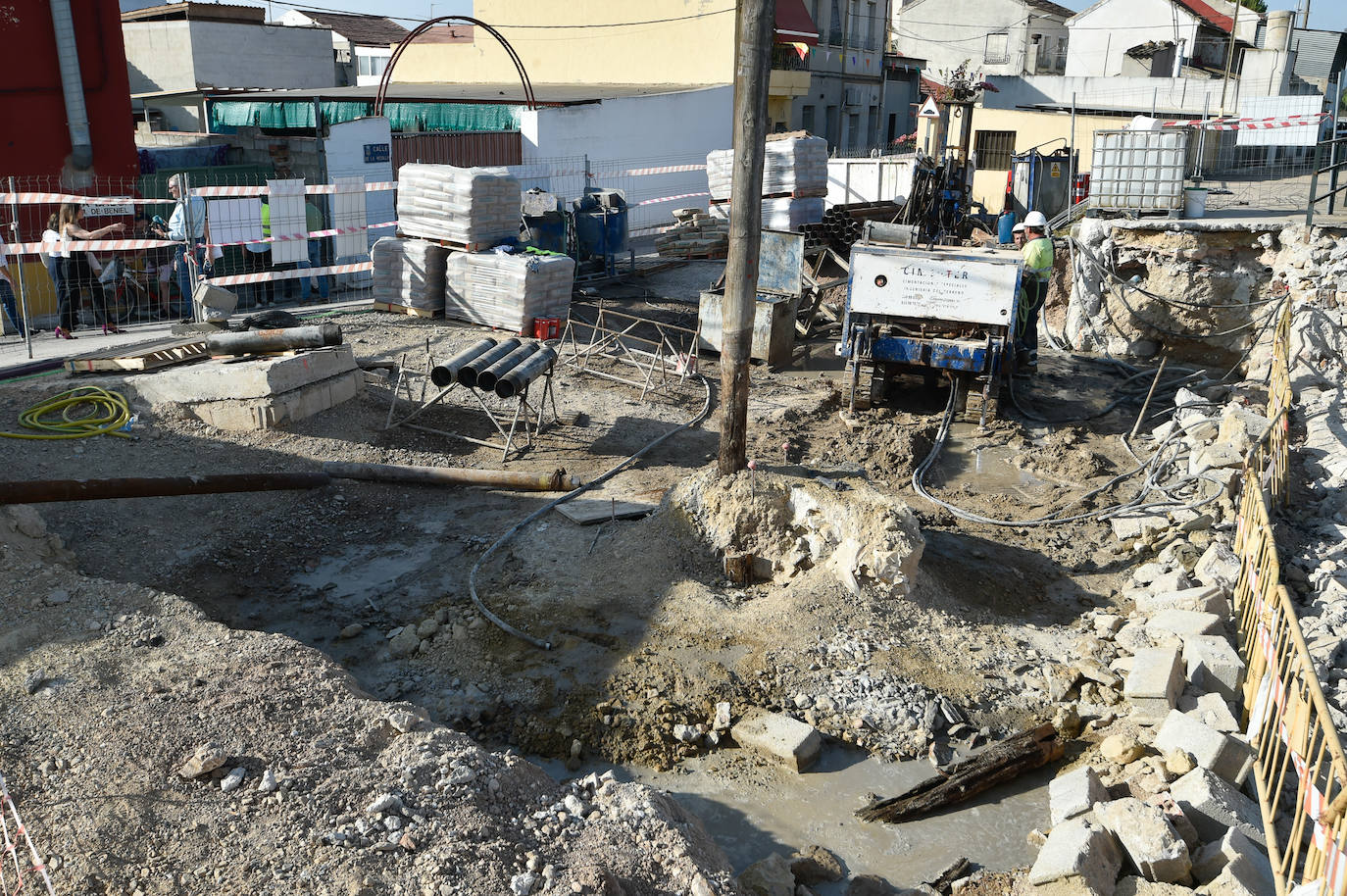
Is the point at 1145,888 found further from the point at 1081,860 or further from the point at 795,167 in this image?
the point at 795,167

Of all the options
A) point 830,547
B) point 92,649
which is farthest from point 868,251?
point 92,649

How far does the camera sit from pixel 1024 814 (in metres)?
5.74

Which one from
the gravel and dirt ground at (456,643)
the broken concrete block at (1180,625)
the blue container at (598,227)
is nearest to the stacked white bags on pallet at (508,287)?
the gravel and dirt ground at (456,643)

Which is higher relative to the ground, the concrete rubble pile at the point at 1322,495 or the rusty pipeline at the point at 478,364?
the rusty pipeline at the point at 478,364

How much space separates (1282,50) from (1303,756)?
1674 inches

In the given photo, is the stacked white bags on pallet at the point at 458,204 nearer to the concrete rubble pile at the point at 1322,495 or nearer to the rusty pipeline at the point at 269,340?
the rusty pipeline at the point at 269,340

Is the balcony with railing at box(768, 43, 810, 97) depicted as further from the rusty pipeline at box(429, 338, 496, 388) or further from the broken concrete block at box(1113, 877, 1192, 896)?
the broken concrete block at box(1113, 877, 1192, 896)

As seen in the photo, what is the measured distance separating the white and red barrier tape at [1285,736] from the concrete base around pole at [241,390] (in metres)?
8.31

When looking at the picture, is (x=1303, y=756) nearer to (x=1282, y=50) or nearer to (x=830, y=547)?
(x=830, y=547)

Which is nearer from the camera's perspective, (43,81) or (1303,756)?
(1303,756)

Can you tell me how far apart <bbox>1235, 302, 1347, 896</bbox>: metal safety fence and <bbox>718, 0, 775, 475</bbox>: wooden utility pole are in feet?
11.7

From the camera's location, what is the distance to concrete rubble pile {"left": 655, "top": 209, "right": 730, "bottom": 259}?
21141mm

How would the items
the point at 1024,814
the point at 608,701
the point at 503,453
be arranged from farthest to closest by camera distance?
the point at 503,453
the point at 608,701
the point at 1024,814

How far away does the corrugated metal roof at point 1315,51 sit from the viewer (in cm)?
3938
